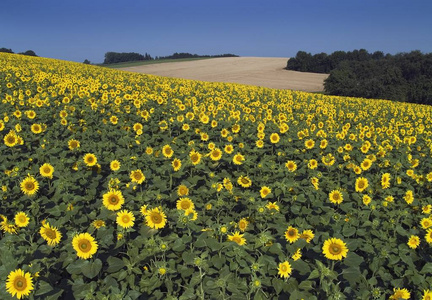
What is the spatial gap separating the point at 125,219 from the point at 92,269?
653 millimetres

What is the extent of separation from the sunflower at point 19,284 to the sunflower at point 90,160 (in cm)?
280

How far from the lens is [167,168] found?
495 cm

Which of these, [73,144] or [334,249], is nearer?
[334,249]

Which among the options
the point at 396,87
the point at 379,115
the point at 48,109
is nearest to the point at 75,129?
the point at 48,109

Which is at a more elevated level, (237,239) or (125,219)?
(125,219)

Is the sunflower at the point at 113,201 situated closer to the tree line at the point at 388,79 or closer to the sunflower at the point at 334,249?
the sunflower at the point at 334,249

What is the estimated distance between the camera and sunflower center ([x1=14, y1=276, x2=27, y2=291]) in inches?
92.5

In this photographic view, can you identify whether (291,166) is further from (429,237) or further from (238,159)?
(429,237)

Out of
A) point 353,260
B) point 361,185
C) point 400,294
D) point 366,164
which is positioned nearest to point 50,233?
point 353,260

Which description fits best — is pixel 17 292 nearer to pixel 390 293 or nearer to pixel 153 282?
pixel 153 282

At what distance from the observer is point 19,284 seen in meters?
2.35

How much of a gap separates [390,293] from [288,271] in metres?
1.25

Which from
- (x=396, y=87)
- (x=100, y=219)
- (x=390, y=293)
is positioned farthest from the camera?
(x=396, y=87)

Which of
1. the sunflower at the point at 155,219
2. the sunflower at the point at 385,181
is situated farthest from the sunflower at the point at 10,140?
the sunflower at the point at 385,181
